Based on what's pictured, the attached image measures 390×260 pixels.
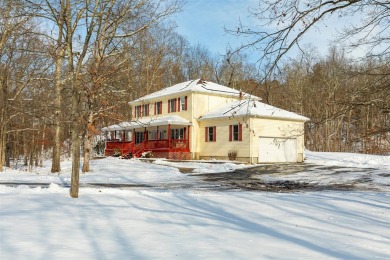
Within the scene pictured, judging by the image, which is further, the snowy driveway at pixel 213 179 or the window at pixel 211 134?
the window at pixel 211 134

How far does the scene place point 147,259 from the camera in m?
4.60

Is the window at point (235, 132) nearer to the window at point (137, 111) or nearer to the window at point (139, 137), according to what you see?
the window at point (139, 137)

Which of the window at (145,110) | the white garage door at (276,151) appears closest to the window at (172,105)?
the window at (145,110)

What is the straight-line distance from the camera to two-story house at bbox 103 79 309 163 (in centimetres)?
2959

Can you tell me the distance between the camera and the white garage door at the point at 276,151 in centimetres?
2983

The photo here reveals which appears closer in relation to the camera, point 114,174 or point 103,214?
point 103,214

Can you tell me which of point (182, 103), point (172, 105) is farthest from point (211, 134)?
point (172, 105)

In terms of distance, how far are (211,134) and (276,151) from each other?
558 cm

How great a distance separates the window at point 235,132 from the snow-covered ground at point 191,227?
1927 centimetres

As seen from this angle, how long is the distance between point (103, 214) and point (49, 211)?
1072 mm

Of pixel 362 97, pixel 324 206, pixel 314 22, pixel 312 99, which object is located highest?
pixel 312 99

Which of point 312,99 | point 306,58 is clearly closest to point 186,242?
point 306,58

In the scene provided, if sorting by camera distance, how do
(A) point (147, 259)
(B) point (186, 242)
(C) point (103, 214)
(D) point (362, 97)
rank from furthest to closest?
1. (D) point (362, 97)
2. (C) point (103, 214)
3. (B) point (186, 242)
4. (A) point (147, 259)

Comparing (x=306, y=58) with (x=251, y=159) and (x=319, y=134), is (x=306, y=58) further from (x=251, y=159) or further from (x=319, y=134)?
(x=319, y=134)
